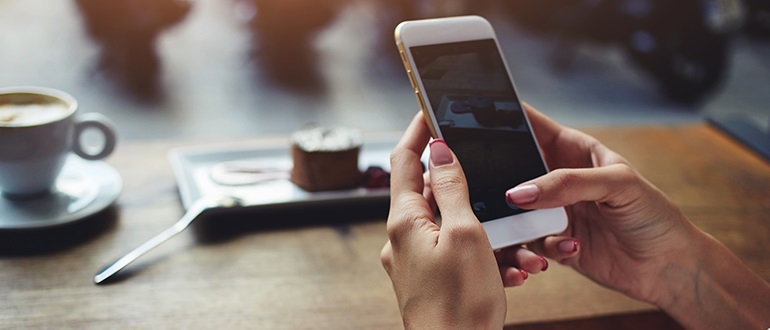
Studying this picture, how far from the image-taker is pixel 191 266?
74cm

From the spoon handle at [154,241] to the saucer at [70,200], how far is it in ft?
0.28

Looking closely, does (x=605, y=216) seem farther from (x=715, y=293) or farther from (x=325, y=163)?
(x=325, y=163)

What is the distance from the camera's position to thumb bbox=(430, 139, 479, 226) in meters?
0.59

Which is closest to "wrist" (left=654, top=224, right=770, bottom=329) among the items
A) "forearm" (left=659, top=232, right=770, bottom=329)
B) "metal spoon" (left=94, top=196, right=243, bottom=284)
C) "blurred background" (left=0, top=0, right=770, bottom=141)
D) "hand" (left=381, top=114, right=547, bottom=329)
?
"forearm" (left=659, top=232, right=770, bottom=329)

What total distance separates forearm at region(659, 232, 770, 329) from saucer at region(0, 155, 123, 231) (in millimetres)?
641

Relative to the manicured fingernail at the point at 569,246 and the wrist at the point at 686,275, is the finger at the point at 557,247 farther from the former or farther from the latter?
the wrist at the point at 686,275

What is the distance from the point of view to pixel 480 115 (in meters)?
0.73

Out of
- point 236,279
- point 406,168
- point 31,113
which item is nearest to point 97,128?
point 31,113

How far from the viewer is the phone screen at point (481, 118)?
0.69 m

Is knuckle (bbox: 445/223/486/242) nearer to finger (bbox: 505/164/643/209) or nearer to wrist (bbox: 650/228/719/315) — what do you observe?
finger (bbox: 505/164/643/209)

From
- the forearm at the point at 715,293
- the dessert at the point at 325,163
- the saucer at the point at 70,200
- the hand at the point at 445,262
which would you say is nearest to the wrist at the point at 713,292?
the forearm at the point at 715,293

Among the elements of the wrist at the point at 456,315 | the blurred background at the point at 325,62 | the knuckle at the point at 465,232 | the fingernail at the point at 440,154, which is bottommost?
the blurred background at the point at 325,62

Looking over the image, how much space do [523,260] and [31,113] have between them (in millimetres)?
579

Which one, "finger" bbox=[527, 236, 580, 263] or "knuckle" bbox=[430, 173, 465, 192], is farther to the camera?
"finger" bbox=[527, 236, 580, 263]
